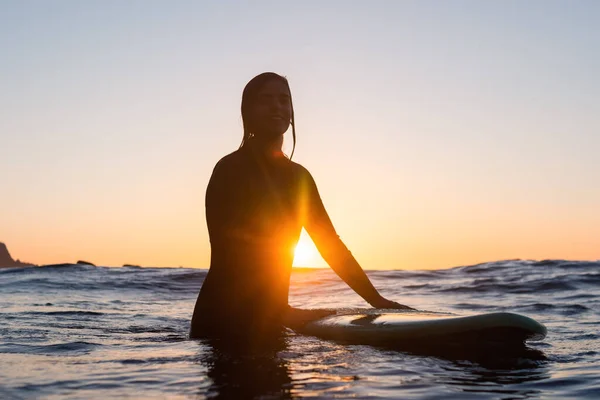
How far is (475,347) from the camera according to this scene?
16.0 feet

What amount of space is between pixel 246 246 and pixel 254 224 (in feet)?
0.64

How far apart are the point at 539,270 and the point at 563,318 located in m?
8.85

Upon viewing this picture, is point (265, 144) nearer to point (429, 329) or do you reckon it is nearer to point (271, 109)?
point (271, 109)

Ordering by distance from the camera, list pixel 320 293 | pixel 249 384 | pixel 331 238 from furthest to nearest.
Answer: pixel 320 293
pixel 331 238
pixel 249 384

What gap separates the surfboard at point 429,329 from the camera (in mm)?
4738

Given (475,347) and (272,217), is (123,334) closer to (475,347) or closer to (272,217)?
(272,217)

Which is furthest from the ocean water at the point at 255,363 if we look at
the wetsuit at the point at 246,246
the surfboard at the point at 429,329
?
the wetsuit at the point at 246,246

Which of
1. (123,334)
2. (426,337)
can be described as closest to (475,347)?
(426,337)

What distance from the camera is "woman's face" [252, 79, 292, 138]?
5.61 meters

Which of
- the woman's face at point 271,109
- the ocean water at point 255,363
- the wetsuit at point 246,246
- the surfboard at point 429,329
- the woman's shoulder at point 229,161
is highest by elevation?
the woman's face at point 271,109

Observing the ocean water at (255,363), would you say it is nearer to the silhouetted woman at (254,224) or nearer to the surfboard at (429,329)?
the surfboard at (429,329)

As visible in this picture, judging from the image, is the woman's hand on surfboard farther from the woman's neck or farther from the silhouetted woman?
the woman's neck

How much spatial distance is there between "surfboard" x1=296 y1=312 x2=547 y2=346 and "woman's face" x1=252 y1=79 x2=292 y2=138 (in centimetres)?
172

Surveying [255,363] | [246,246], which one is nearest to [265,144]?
[246,246]
